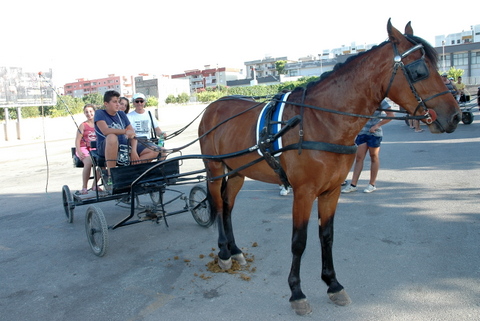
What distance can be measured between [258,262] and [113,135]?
2759mm

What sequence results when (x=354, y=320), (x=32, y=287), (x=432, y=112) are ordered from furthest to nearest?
(x=32, y=287), (x=354, y=320), (x=432, y=112)

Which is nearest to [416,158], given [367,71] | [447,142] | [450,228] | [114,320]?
[447,142]

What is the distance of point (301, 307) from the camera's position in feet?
11.1

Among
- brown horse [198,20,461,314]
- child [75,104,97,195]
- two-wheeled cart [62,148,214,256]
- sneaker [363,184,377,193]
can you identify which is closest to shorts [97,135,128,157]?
two-wheeled cart [62,148,214,256]

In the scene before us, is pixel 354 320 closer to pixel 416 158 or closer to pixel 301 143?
pixel 301 143

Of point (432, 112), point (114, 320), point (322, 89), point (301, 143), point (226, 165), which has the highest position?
point (322, 89)

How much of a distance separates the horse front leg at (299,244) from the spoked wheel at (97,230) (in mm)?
2603

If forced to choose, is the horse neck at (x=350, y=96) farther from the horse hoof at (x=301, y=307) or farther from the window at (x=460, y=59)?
the window at (x=460, y=59)

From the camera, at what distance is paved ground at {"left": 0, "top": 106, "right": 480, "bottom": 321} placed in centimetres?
350

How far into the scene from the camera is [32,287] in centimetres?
421

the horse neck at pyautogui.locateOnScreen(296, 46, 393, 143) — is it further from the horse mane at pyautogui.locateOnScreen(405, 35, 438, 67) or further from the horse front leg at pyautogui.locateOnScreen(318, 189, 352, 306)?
the horse front leg at pyautogui.locateOnScreen(318, 189, 352, 306)

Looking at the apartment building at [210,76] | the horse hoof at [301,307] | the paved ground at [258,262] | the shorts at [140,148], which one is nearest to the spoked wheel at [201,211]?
the paved ground at [258,262]

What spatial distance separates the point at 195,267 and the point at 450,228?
11.0ft

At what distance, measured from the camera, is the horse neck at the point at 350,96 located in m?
3.19
